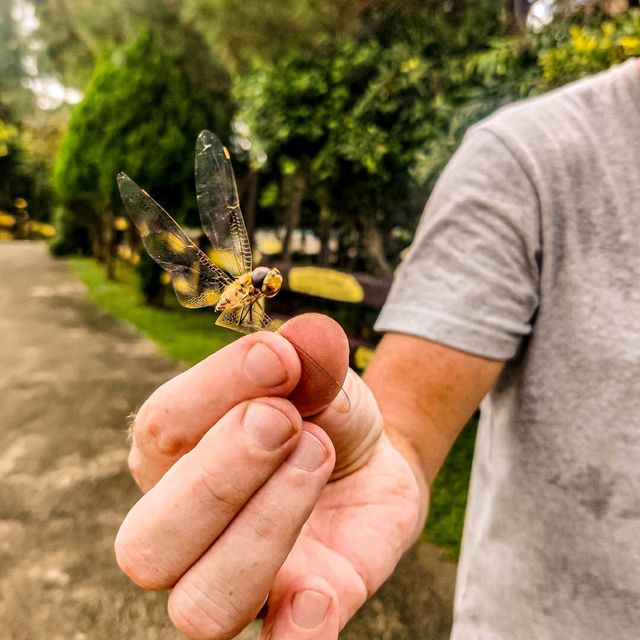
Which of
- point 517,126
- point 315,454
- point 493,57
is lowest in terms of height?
point 315,454

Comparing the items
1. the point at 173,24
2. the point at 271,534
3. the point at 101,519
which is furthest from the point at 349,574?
the point at 173,24

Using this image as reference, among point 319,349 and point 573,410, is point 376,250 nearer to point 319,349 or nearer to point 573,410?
point 573,410

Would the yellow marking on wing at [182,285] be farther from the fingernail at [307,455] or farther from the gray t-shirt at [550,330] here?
the gray t-shirt at [550,330]

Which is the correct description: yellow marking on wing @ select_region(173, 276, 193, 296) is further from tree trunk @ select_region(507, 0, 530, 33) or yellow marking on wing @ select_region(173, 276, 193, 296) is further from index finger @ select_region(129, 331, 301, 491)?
tree trunk @ select_region(507, 0, 530, 33)

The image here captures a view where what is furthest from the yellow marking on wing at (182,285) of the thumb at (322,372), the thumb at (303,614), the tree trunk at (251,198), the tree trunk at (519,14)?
the tree trunk at (251,198)

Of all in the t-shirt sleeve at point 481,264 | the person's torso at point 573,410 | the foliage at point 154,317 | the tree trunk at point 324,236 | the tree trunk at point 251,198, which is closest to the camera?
the person's torso at point 573,410

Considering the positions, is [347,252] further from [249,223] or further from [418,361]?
[418,361]
